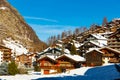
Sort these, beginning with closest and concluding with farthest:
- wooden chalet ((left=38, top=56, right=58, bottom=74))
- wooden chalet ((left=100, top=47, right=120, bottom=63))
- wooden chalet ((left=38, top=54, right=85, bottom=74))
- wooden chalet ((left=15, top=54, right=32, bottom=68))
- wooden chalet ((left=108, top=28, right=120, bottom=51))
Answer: wooden chalet ((left=38, top=54, right=85, bottom=74)) < wooden chalet ((left=100, top=47, right=120, bottom=63)) < wooden chalet ((left=38, top=56, right=58, bottom=74)) < wooden chalet ((left=108, top=28, right=120, bottom=51)) < wooden chalet ((left=15, top=54, right=32, bottom=68))

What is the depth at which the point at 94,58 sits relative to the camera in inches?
2259

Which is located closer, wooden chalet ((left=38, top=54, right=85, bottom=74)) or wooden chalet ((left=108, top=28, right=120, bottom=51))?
wooden chalet ((left=38, top=54, right=85, bottom=74))

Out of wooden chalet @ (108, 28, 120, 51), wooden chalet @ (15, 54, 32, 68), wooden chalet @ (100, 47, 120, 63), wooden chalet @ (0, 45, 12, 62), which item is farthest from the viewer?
wooden chalet @ (15, 54, 32, 68)

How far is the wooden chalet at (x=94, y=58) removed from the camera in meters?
57.1

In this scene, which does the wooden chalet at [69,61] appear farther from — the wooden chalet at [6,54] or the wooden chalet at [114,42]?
the wooden chalet at [6,54]

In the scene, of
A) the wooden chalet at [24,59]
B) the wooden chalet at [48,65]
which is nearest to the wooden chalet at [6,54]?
the wooden chalet at [24,59]

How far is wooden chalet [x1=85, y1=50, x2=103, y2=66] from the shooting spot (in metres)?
57.1

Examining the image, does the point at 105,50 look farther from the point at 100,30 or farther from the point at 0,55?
the point at 100,30

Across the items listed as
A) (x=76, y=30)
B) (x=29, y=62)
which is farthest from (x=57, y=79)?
(x=76, y=30)

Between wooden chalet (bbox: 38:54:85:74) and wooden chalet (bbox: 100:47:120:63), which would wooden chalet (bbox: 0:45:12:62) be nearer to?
wooden chalet (bbox: 38:54:85:74)

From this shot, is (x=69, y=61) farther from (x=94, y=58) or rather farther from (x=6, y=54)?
(x=6, y=54)

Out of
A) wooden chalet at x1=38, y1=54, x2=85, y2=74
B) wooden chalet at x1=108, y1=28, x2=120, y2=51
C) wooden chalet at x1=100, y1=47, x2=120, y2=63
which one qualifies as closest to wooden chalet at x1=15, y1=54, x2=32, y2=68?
wooden chalet at x1=108, y1=28, x2=120, y2=51

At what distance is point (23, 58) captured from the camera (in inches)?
3733

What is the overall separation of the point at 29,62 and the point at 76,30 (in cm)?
7245
